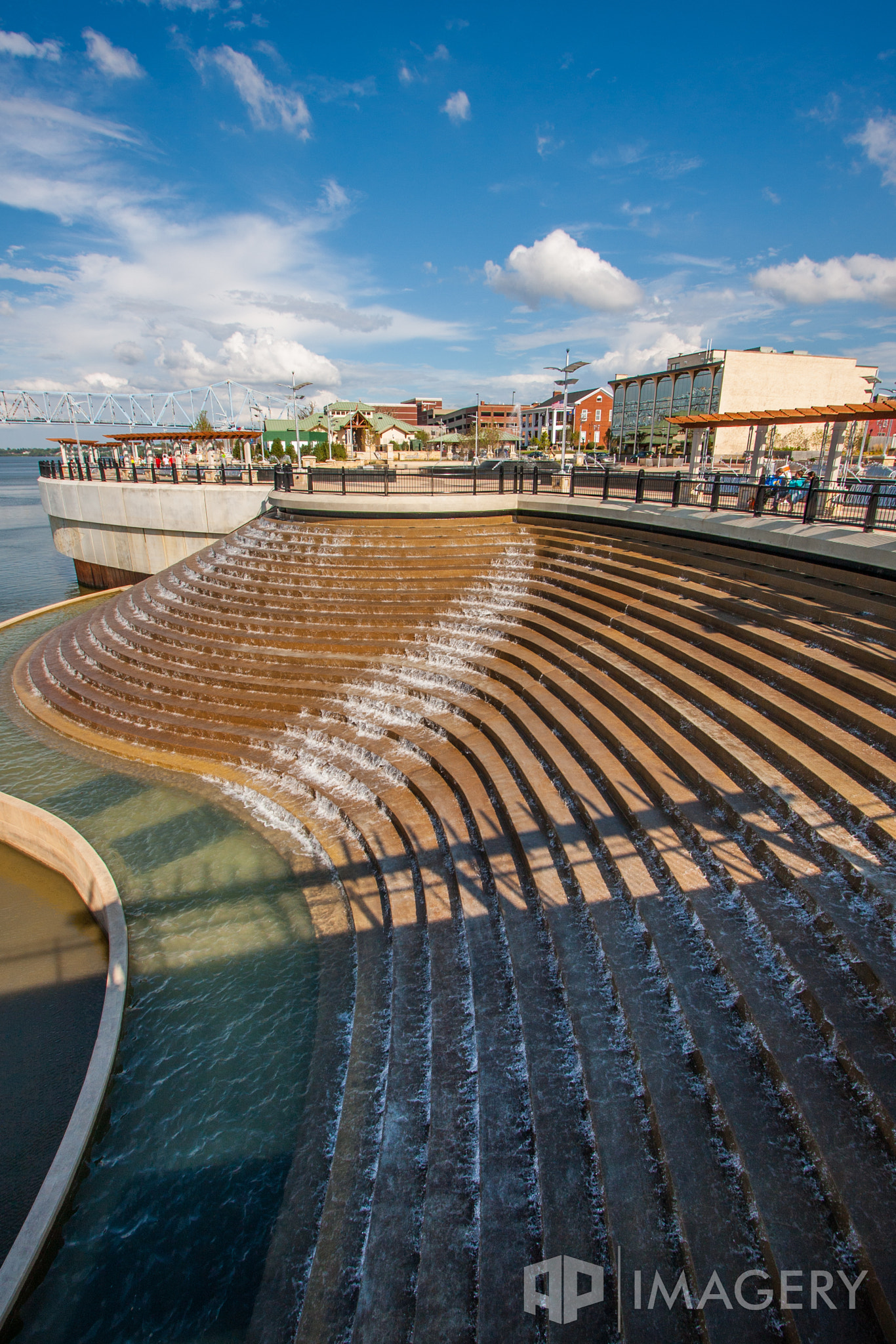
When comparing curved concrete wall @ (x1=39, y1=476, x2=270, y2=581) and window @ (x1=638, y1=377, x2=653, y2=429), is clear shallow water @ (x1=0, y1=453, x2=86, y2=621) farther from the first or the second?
window @ (x1=638, y1=377, x2=653, y2=429)

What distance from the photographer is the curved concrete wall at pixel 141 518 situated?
968 inches

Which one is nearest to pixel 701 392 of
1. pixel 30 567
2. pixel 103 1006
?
pixel 30 567

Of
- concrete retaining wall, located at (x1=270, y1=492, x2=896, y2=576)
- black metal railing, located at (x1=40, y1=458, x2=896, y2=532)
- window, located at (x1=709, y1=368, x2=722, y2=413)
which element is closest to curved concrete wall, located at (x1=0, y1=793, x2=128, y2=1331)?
concrete retaining wall, located at (x1=270, y1=492, x2=896, y2=576)

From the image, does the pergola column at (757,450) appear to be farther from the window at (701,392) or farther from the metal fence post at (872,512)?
the window at (701,392)

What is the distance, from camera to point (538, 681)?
11.3m

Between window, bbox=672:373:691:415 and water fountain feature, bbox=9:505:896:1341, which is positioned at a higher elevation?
window, bbox=672:373:691:415

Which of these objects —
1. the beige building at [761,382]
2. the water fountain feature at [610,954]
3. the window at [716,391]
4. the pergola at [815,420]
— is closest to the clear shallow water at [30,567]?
the water fountain feature at [610,954]

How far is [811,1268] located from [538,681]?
27.7ft

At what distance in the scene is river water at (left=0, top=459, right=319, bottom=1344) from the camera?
4.55 meters

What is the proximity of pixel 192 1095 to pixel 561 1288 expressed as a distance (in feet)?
12.5

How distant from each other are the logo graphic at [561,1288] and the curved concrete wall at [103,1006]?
3.60 m

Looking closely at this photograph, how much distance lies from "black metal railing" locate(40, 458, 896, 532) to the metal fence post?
0.01 metres

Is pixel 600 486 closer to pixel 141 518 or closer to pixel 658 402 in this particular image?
pixel 141 518

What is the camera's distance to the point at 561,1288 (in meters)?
3.70
